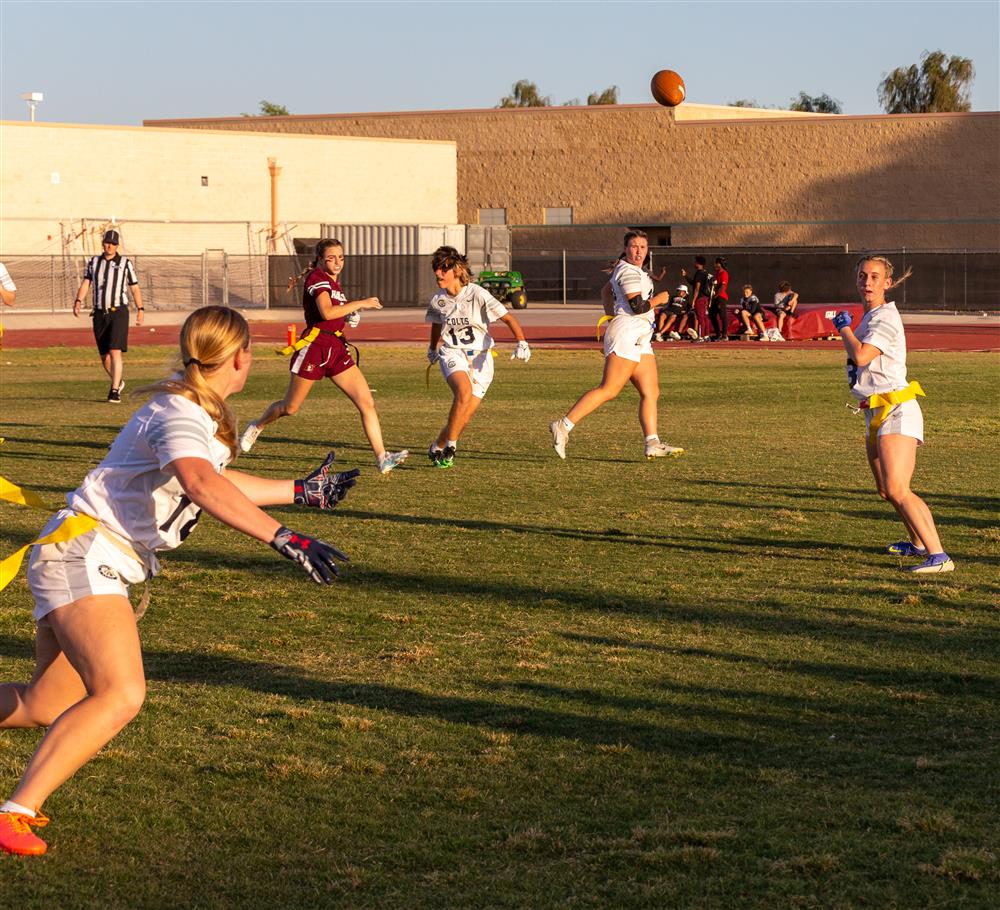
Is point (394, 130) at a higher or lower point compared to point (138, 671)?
higher

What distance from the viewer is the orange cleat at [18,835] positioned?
15.3ft

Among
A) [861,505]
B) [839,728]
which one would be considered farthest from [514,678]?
[861,505]

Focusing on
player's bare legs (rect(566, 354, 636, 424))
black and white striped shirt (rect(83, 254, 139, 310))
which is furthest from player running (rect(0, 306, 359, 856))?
black and white striped shirt (rect(83, 254, 139, 310))

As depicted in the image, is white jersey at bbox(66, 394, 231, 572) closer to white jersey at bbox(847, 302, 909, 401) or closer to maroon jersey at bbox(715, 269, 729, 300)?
white jersey at bbox(847, 302, 909, 401)

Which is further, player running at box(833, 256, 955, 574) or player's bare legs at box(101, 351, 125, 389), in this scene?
player's bare legs at box(101, 351, 125, 389)

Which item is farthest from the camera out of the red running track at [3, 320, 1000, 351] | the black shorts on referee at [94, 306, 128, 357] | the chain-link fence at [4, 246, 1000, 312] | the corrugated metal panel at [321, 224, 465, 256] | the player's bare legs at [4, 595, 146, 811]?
the corrugated metal panel at [321, 224, 465, 256]

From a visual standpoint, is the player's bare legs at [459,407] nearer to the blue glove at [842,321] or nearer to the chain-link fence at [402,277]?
the blue glove at [842,321]

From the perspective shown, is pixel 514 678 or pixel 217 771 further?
pixel 514 678

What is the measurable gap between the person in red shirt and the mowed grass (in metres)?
24.6

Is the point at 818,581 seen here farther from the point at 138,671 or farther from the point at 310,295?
the point at 310,295

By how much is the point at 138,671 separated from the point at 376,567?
486 centimetres

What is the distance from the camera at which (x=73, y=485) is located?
12938 mm

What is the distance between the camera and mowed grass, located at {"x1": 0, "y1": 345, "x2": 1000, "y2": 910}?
463cm

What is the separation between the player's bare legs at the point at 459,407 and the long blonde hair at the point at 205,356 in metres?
8.99
